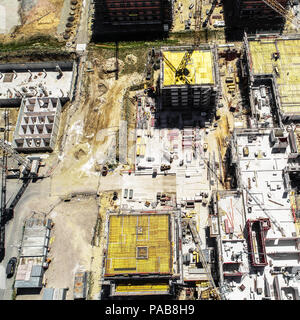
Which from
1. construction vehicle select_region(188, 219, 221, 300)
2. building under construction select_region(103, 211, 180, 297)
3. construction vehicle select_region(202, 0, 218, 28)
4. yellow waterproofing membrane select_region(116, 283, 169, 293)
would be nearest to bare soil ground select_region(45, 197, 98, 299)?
yellow waterproofing membrane select_region(116, 283, 169, 293)

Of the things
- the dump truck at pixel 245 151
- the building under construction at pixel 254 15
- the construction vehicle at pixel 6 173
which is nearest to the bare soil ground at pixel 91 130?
the construction vehicle at pixel 6 173

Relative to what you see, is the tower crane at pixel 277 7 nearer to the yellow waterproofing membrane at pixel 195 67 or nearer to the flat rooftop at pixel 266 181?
the yellow waterproofing membrane at pixel 195 67

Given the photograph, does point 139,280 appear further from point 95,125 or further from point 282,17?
point 282,17

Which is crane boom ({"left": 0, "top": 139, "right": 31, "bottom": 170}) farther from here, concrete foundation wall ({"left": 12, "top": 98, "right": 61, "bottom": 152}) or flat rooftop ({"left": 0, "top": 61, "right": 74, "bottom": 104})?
flat rooftop ({"left": 0, "top": 61, "right": 74, "bottom": 104})

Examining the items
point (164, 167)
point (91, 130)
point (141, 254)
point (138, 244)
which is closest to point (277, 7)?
point (164, 167)

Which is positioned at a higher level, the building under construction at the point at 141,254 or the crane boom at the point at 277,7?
the crane boom at the point at 277,7

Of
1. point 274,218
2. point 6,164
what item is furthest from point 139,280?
point 6,164
